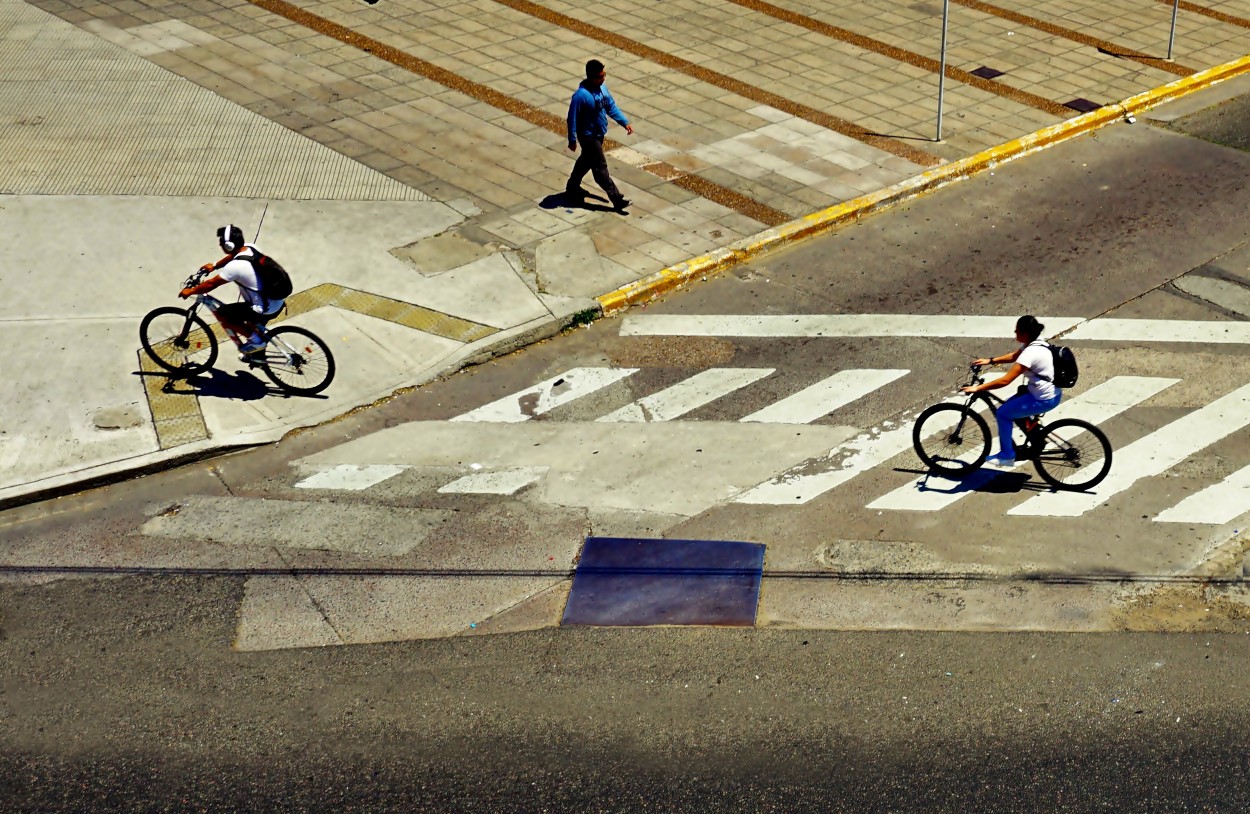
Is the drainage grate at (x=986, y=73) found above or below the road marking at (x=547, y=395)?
above

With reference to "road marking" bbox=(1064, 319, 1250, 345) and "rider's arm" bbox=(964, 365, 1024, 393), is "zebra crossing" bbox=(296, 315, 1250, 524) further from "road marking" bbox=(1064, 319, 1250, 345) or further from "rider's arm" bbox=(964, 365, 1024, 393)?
"rider's arm" bbox=(964, 365, 1024, 393)

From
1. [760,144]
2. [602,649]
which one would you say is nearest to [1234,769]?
[602,649]

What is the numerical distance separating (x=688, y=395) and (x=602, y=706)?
4362 millimetres

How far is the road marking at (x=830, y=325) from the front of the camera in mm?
13453

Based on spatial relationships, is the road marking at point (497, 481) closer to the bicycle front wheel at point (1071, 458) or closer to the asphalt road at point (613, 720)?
the asphalt road at point (613, 720)

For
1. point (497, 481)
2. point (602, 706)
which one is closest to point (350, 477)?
point (497, 481)

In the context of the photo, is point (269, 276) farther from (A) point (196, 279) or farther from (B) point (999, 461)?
(B) point (999, 461)

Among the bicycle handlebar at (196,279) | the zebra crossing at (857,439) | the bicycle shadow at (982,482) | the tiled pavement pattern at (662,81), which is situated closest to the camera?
the zebra crossing at (857,439)

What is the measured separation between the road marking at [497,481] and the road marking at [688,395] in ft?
3.46

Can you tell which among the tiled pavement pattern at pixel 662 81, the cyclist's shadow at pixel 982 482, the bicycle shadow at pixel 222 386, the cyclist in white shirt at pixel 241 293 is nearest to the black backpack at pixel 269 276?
the cyclist in white shirt at pixel 241 293

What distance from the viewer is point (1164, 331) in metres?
13.4

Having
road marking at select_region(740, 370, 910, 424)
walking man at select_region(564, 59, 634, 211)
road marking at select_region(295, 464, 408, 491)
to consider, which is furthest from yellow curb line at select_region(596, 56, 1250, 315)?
road marking at select_region(295, 464, 408, 491)

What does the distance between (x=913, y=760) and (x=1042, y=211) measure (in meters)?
9.61

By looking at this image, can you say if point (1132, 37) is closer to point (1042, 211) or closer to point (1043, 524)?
point (1042, 211)
